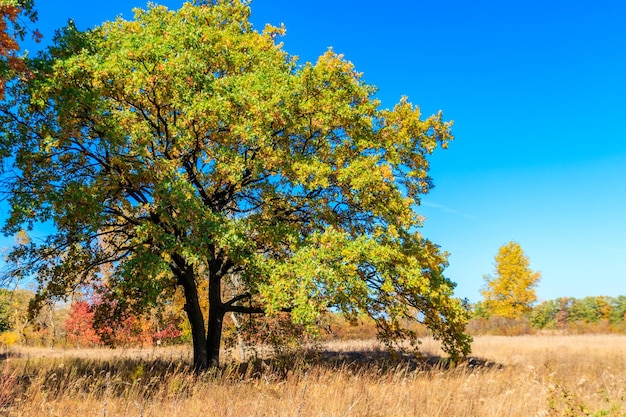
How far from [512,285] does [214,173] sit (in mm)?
40139

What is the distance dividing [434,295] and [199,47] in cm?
968

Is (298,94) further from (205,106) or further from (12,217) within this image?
(12,217)

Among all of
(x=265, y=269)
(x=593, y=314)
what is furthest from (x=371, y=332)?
(x=593, y=314)

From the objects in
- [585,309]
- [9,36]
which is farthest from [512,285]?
[9,36]

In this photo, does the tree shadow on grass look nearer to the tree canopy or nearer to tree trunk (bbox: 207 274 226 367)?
tree trunk (bbox: 207 274 226 367)

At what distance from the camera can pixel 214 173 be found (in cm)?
1260

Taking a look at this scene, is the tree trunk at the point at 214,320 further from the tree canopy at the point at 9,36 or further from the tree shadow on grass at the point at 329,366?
the tree canopy at the point at 9,36

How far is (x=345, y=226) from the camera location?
14375 millimetres

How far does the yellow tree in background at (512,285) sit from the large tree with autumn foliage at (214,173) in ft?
112

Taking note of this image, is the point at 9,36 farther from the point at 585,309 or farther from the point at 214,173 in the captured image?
the point at 585,309

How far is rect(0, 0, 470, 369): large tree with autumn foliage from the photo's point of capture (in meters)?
10.8

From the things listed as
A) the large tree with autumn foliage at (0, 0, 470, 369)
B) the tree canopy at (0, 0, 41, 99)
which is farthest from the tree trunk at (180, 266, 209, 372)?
the tree canopy at (0, 0, 41, 99)

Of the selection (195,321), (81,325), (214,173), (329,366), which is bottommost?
(329,366)

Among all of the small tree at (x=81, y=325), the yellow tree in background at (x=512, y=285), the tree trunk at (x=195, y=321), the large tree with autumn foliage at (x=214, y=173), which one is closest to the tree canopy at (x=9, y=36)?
the large tree with autumn foliage at (x=214, y=173)
